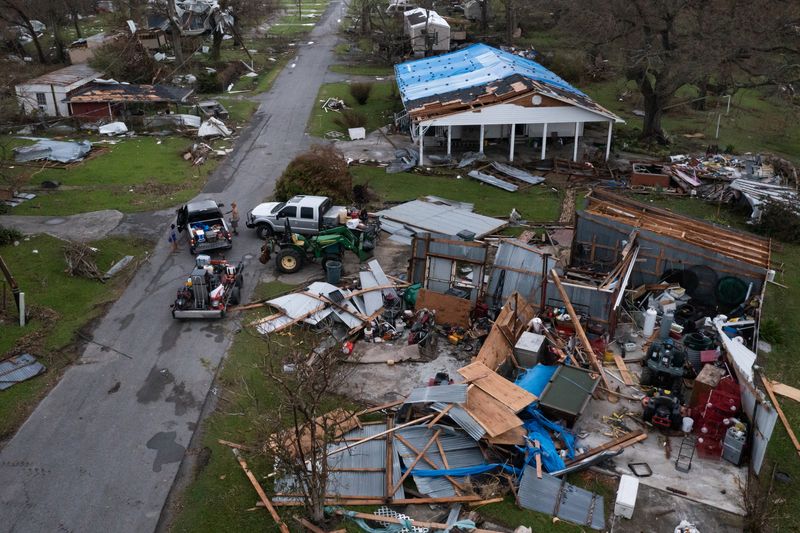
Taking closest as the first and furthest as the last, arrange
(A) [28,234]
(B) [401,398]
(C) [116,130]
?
(B) [401,398] → (A) [28,234] → (C) [116,130]

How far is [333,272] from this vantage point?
20.2 meters

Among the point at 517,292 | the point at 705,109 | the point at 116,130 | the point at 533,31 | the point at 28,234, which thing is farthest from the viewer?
the point at 533,31

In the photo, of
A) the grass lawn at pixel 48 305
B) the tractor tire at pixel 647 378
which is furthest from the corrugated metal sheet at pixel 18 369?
the tractor tire at pixel 647 378

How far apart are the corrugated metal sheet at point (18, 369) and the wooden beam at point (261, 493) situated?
6352 millimetres

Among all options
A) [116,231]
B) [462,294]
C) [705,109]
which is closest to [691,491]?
[462,294]

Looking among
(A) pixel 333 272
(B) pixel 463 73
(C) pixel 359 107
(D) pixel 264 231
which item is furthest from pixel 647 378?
(C) pixel 359 107

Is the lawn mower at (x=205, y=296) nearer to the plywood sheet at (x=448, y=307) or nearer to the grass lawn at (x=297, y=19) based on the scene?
the plywood sheet at (x=448, y=307)

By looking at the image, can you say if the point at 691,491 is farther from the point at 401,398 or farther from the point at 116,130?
the point at 116,130

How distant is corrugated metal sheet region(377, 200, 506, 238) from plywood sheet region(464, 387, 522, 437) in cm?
1014

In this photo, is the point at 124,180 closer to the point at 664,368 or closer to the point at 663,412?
the point at 664,368

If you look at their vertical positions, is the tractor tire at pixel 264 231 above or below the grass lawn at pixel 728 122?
below

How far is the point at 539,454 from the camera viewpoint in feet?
41.5

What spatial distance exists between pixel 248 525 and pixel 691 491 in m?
8.40

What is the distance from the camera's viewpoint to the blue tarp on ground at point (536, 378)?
14.6m
